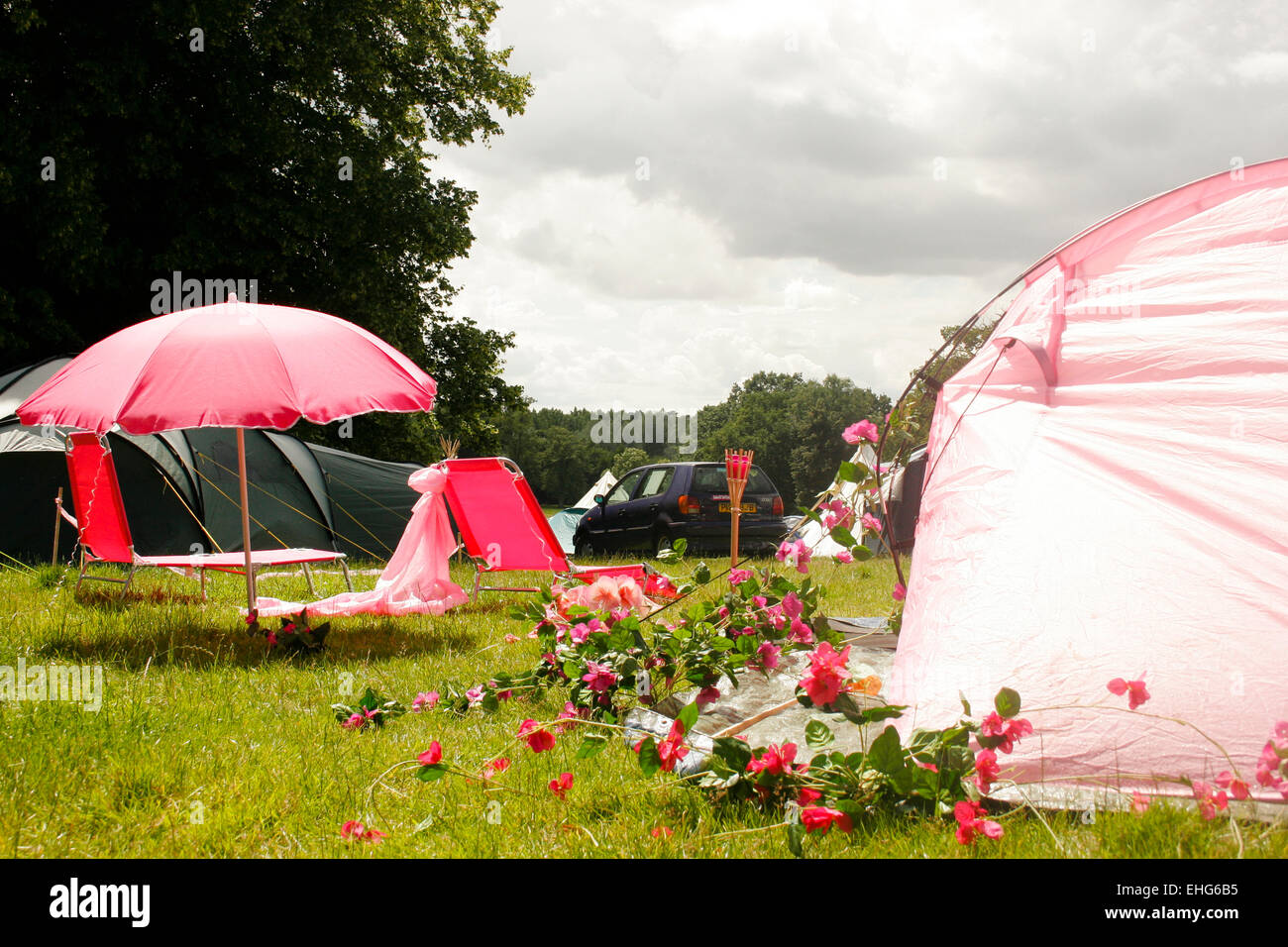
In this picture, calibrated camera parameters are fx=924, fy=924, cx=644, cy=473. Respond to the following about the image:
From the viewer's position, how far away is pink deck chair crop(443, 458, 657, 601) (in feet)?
21.8

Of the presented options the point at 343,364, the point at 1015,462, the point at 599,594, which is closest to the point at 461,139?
the point at 343,364

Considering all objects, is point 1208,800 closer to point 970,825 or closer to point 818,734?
point 970,825

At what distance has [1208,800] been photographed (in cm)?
196

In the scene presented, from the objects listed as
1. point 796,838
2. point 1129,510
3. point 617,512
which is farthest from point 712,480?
point 796,838

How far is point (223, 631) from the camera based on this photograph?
17.0ft

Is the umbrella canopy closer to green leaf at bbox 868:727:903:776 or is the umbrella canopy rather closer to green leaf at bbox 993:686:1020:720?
green leaf at bbox 868:727:903:776

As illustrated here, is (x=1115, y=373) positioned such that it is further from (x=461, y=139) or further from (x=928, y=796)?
(x=461, y=139)

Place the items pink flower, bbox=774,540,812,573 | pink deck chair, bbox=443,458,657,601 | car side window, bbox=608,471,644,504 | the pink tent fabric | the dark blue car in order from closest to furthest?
pink flower, bbox=774,540,812,573, the pink tent fabric, pink deck chair, bbox=443,458,657,601, the dark blue car, car side window, bbox=608,471,644,504

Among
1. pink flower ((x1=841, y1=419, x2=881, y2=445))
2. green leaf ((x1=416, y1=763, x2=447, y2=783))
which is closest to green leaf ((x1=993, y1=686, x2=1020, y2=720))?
green leaf ((x1=416, y1=763, x2=447, y2=783))

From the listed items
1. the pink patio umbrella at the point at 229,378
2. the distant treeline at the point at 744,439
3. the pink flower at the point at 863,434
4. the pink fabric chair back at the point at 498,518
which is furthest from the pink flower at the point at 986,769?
the distant treeline at the point at 744,439

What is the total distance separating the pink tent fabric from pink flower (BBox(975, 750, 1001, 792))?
4.56 m

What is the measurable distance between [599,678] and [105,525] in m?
4.80

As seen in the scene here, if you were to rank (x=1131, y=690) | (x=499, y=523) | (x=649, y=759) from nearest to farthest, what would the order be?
(x=1131, y=690) < (x=649, y=759) < (x=499, y=523)

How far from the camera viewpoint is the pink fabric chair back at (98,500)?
6285 mm
